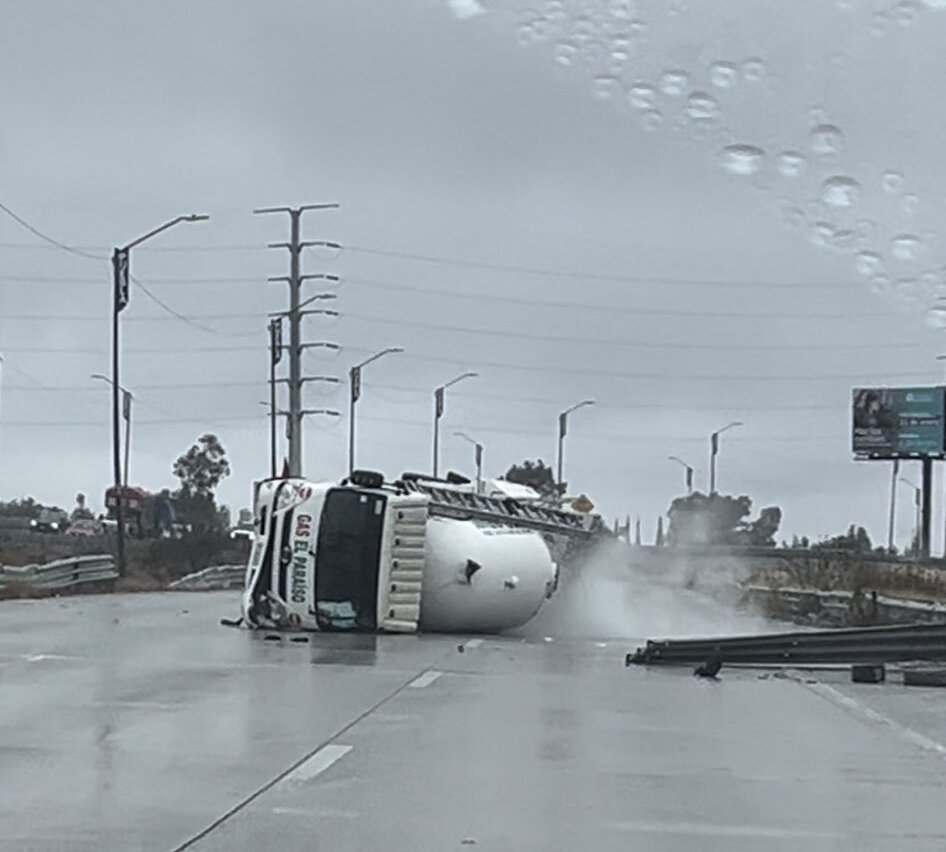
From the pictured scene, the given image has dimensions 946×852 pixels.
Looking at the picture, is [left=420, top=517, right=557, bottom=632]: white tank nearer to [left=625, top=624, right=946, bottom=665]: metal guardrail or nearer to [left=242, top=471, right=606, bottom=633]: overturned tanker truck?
[left=242, top=471, right=606, bottom=633]: overturned tanker truck

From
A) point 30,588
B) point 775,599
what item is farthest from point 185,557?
point 775,599

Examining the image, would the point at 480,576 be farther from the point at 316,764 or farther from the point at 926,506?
the point at 926,506

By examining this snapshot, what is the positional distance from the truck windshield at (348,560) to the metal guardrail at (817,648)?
17.8 ft

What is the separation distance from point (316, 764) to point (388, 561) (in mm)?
14535

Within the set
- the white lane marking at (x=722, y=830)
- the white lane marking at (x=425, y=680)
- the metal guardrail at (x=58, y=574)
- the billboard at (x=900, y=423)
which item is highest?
the billboard at (x=900, y=423)

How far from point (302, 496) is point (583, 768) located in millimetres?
15440

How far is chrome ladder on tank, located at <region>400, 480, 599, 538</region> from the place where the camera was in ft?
92.4

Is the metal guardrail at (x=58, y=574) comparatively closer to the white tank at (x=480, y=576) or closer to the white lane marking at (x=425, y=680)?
the white tank at (x=480, y=576)

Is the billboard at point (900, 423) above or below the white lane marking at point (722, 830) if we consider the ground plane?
above

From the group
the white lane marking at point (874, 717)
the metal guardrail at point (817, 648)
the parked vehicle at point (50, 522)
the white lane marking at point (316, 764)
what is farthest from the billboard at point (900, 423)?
the white lane marking at point (316, 764)

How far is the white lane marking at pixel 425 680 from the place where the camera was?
18.6m

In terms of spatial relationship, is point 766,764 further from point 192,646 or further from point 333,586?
point 333,586

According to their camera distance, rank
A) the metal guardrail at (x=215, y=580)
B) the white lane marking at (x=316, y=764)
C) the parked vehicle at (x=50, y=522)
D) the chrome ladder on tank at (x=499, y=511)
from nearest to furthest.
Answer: the white lane marking at (x=316, y=764) → the chrome ladder on tank at (x=499, y=511) → the metal guardrail at (x=215, y=580) → the parked vehicle at (x=50, y=522)

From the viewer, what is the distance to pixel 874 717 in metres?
16.3
